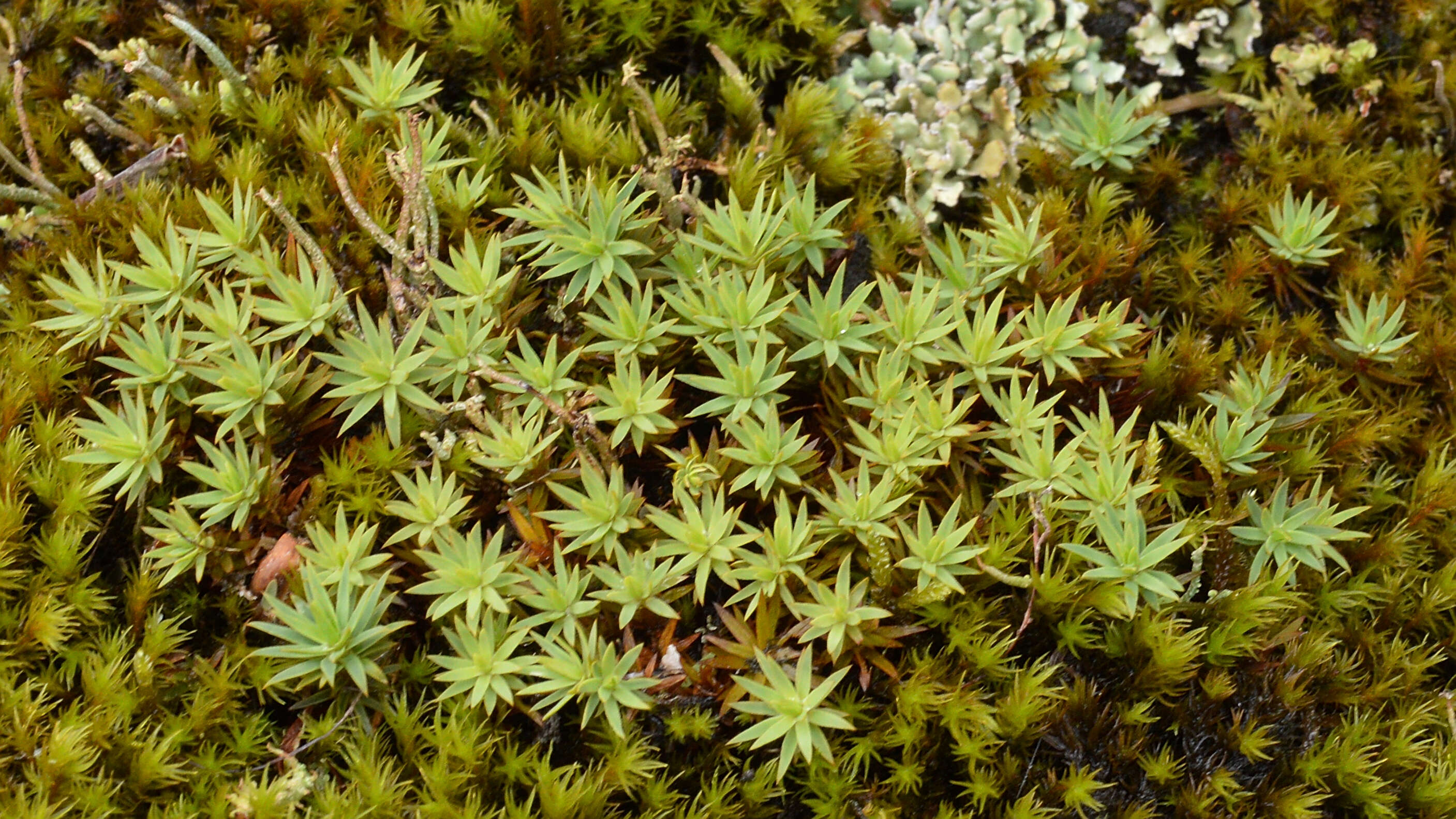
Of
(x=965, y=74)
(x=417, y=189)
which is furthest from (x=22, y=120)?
(x=965, y=74)

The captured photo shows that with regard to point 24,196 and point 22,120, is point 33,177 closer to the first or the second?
point 24,196

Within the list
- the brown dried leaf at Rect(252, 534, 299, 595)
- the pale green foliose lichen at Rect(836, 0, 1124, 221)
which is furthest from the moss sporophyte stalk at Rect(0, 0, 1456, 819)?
the pale green foliose lichen at Rect(836, 0, 1124, 221)

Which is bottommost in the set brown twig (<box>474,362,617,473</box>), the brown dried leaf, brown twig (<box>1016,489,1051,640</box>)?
brown twig (<box>1016,489,1051,640</box>)

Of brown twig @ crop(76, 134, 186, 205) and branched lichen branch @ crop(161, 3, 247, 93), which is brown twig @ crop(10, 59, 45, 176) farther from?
branched lichen branch @ crop(161, 3, 247, 93)

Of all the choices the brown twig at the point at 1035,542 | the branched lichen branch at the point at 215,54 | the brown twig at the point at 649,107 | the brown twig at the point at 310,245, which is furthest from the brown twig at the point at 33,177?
the brown twig at the point at 1035,542

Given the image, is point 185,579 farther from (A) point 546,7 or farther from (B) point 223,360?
(A) point 546,7

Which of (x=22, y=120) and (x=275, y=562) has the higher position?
(x=22, y=120)

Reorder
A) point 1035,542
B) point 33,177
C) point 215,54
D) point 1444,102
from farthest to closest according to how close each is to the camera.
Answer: point 1444,102 < point 215,54 < point 33,177 < point 1035,542

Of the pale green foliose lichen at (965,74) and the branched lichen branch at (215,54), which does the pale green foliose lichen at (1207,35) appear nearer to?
the pale green foliose lichen at (965,74)

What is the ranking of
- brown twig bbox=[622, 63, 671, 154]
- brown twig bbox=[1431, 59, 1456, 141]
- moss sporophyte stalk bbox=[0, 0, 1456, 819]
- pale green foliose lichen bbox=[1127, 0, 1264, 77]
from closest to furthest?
1. moss sporophyte stalk bbox=[0, 0, 1456, 819]
2. brown twig bbox=[622, 63, 671, 154]
3. brown twig bbox=[1431, 59, 1456, 141]
4. pale green foliose lichen bbox=[1127, 0, 1264, 77]
